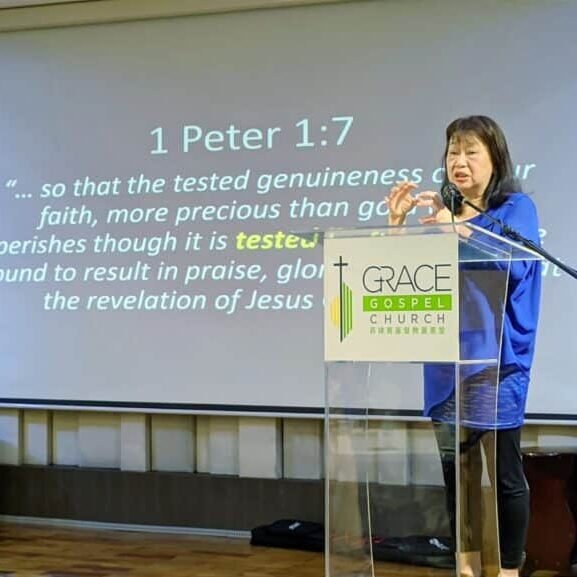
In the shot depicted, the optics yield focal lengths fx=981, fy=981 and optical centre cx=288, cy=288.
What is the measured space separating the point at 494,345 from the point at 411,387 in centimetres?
30

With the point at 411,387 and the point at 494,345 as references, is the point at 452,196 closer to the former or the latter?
the point at 494,345

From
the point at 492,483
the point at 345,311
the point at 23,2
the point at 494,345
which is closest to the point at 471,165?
the point at 494,345

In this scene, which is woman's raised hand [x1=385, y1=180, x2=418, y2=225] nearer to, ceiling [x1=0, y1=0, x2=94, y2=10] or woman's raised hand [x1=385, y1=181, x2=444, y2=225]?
woman's raised hand [x1=385, y1=181, x2=444, y2=225]

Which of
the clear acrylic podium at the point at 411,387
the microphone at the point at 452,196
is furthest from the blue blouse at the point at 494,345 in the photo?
the microphone at the point at 452,196

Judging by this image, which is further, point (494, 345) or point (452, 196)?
point (494, 345)

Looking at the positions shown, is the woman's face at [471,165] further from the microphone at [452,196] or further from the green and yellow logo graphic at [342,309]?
the green and yellow logo graphic at [342,309]

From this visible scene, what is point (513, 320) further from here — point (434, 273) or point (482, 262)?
point (434, 273)

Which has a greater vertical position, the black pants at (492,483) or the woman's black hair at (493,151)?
the woman's black hair at (493,151)

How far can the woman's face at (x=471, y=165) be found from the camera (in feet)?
9.00

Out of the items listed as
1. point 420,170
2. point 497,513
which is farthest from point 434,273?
point 420,170

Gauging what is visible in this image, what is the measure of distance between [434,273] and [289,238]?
2.32m

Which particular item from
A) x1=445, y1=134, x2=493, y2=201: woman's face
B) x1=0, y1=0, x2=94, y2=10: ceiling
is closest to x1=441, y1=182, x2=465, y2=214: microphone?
x1=445, y1=134, x2=493, y2=201: woman's face

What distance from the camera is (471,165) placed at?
2.75 m

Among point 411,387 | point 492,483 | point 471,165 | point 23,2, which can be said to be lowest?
point 492,483
